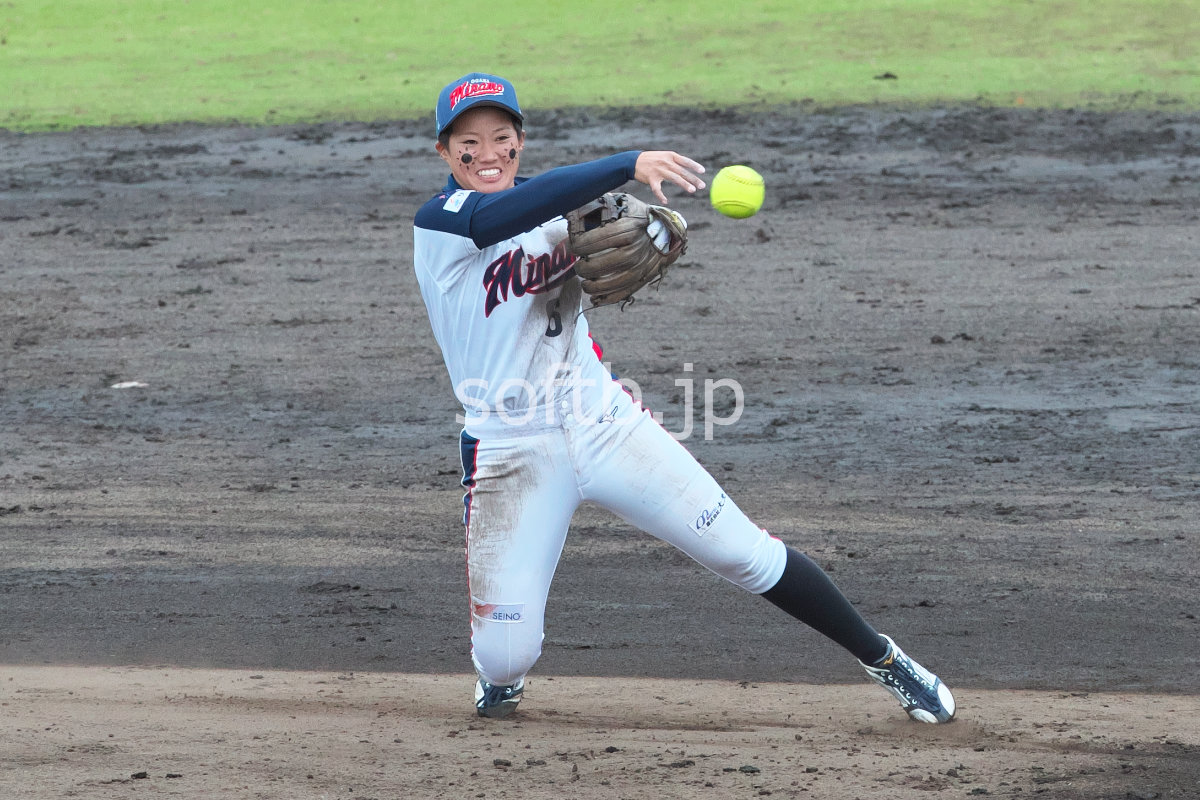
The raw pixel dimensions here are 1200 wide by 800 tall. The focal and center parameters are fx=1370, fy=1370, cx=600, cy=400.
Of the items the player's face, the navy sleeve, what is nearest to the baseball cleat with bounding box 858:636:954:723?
the navy sleeve

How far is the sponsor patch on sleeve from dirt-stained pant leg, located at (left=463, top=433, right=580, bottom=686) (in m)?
0.62

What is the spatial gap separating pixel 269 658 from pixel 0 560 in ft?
5.22

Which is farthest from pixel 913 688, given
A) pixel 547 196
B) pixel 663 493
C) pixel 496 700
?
pixel 547 196

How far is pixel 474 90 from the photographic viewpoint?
3357 mm

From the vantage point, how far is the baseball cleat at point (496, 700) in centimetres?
379

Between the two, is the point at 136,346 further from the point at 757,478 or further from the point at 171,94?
the point at 171,94

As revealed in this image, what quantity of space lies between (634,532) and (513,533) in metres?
2.09

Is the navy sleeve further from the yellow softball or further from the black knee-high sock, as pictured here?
the black knee-high sock

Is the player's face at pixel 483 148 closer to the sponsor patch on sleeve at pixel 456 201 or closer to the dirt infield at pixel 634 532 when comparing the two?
the sponsor patch on sleeve at pixel 456 201

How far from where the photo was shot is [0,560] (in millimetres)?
5383

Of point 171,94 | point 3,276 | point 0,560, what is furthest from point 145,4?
point 0,560

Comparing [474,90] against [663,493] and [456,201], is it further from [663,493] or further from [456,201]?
[663,493]

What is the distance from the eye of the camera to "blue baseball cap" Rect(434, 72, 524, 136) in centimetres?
335

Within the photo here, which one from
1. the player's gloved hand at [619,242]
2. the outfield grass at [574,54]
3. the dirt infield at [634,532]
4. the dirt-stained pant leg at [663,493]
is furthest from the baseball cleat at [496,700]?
the outfield grass at [574,54]
